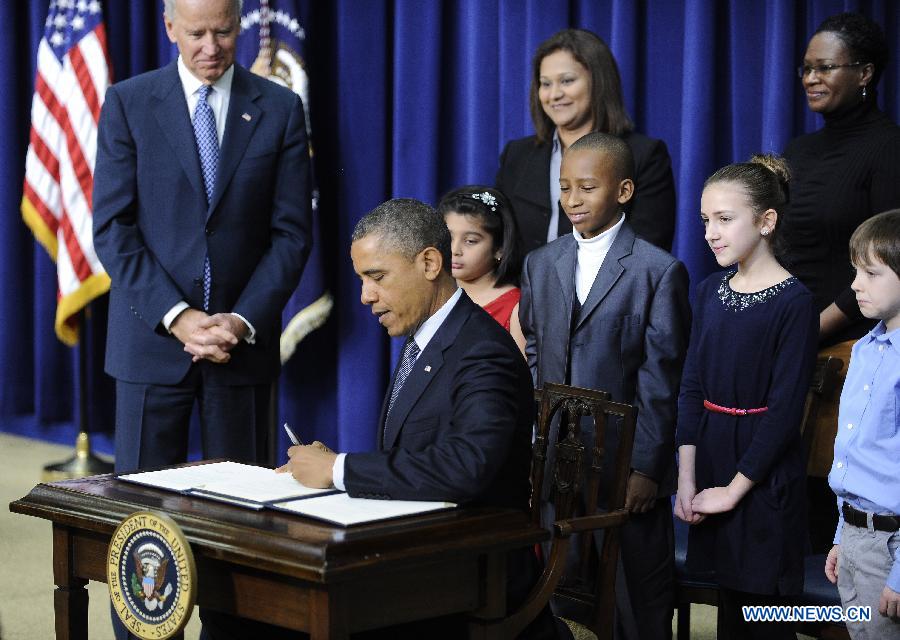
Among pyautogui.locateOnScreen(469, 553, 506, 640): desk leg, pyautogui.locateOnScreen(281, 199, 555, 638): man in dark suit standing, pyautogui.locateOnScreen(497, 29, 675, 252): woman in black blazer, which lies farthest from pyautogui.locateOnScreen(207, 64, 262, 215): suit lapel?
pyautogui.locateOnScreen(469, 553, 506, 640): desk leg

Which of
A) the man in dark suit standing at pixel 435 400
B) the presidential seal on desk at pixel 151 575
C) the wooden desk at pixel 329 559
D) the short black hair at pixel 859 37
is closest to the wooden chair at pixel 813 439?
the man in dark suit standing at pixel 435 400

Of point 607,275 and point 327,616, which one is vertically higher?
point 607,275

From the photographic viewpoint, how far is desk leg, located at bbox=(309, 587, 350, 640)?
1.94 metres

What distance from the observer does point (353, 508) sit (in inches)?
85.7

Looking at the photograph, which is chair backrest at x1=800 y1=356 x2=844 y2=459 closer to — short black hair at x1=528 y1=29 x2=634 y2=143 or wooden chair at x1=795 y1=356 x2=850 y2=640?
wooden chair at x1=795 y1=356 x2=850 y2=640

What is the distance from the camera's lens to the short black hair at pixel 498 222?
4.02m

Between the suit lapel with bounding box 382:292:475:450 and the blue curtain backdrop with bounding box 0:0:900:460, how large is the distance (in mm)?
2531

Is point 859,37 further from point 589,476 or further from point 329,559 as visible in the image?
point 329,559

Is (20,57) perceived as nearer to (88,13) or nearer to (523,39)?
(88,13)

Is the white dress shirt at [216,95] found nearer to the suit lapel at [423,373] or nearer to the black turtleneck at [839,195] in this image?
the suit lapel at [423,373]

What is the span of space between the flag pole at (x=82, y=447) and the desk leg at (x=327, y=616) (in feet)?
14.1

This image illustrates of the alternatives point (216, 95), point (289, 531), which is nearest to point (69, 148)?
point (216, 95)

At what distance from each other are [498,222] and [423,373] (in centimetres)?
158

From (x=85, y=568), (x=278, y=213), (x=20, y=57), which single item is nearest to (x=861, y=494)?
(x=85, y=568)
